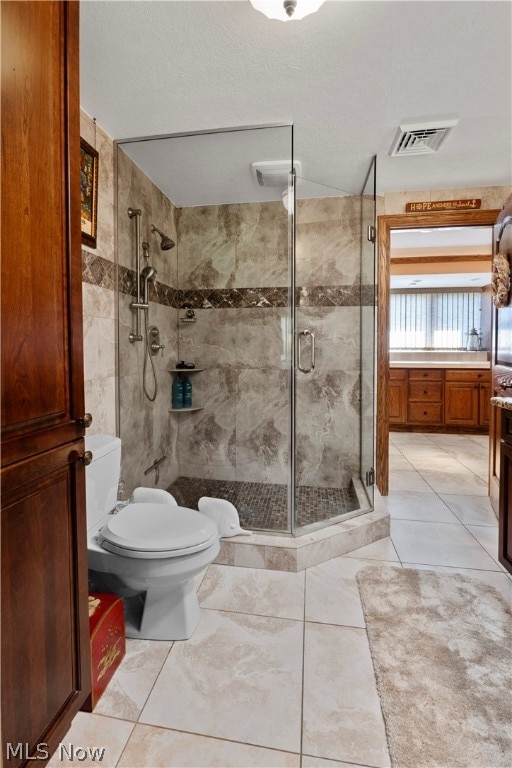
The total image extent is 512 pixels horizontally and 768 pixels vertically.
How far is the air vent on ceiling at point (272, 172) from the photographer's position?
2.43 meters

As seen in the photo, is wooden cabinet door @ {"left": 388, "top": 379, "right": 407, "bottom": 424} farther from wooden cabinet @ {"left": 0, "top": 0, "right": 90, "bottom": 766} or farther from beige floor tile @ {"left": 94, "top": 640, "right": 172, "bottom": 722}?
wooden cabinet @ {"left": 0, "top": 0, "right": 90, "bottom": 766}

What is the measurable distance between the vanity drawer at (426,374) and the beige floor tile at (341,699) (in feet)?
15.1

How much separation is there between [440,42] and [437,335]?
518 centimetres

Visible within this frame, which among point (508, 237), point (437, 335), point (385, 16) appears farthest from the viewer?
point (437, 335)

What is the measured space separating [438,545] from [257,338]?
1.82m

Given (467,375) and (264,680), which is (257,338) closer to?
(264,680)

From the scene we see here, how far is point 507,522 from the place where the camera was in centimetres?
206

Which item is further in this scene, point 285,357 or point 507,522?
point 285,357

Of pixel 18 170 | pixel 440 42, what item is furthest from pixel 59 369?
pixel 440 42

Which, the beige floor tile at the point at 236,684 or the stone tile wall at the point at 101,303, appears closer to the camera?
the beige floor tile at the point at 236,684

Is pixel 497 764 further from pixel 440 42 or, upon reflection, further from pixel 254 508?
pixel 440 42

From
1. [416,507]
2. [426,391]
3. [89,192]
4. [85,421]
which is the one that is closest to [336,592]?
[416,507]

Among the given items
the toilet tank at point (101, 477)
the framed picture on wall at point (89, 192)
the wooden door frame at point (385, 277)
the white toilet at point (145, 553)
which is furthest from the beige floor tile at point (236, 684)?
the framed picture on wall at point (89, 192)

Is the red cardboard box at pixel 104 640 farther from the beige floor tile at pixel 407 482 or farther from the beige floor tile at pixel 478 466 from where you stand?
the beige floor tile at pixel 478 466
